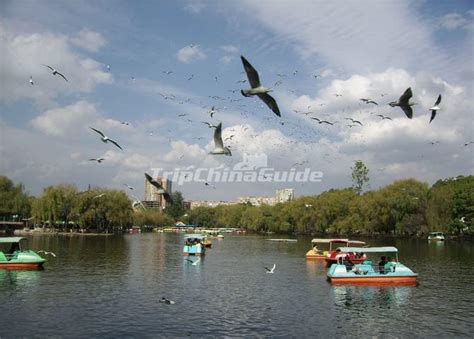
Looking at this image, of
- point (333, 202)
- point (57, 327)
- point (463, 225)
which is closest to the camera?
point (57, 327)

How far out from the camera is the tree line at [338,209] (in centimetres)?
8356

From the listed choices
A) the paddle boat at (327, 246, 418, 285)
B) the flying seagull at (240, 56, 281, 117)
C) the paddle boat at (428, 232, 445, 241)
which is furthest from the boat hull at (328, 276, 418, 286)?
the paddle boat at (428, 232, 445, 241)

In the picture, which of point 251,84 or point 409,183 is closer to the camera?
point 251,84

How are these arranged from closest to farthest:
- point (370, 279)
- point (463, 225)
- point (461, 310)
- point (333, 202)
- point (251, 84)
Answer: point (251, 84) → point (461, 310) → point (370, 279) → point (463, 225) → point (333, 202)

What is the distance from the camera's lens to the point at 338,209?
10806 centimetres

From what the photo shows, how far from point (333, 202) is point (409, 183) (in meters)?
18.0

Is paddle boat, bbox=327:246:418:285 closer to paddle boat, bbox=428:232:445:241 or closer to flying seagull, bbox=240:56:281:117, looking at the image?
flying seagull, bbox=240:56:281:117

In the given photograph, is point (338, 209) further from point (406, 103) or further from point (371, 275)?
point (406, 103)

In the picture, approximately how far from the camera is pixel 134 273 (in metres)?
35.1

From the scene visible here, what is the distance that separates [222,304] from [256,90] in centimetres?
1467

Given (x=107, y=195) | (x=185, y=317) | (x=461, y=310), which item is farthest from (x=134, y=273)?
(x=107, y=195)

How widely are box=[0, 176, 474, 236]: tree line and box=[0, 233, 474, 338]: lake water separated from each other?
157 feet

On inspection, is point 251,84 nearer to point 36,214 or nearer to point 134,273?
point 134,273

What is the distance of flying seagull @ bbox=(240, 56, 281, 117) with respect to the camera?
11258 mm
